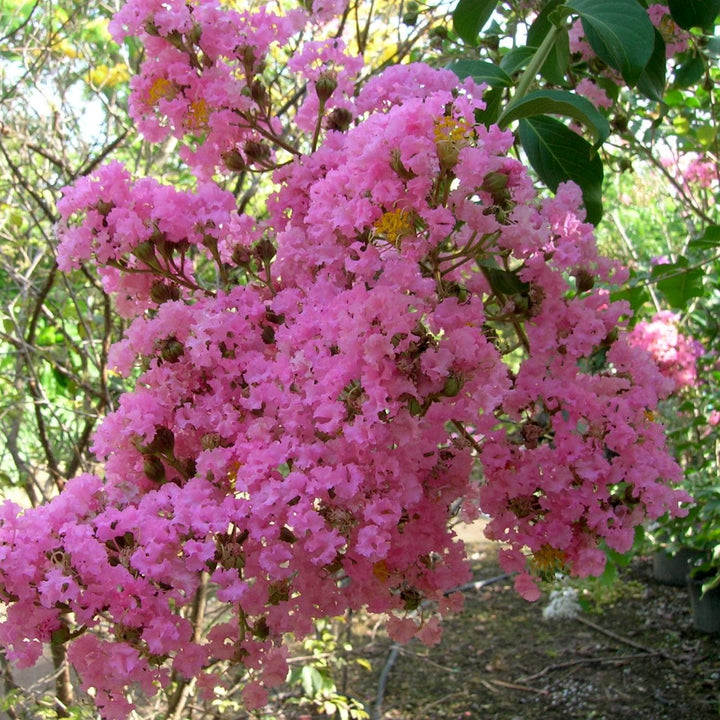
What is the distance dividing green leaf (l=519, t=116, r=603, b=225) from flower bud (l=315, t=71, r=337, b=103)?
0.81 feet

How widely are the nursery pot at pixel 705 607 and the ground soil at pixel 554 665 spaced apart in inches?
2.0

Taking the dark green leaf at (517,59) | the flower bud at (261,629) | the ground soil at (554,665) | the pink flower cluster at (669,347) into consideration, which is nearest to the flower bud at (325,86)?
the dark green leaf at (517,59)

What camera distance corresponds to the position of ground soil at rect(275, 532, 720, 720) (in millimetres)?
2701

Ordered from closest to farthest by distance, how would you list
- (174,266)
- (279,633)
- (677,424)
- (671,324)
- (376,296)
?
1. (376,296)
2. (279,633)
3. (174,266)
4. (671,324)
5. (677,424)

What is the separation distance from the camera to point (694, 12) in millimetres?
1065

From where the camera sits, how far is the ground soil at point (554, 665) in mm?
2701

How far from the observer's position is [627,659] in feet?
9.71

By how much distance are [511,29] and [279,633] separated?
1.49m

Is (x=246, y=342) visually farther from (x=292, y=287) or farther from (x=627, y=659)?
(x=627, y=659)

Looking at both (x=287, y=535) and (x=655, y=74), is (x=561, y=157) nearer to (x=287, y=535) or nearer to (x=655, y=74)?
(x=655, y=74)

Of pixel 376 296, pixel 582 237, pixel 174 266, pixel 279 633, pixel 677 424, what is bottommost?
pixel 279 633

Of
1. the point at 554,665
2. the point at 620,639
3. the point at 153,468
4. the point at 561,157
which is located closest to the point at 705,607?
the point at 620,639

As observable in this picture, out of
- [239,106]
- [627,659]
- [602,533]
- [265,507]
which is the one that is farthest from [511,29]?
[627,659]

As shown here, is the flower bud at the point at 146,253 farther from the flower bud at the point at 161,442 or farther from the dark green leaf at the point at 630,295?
the dark green leaf at the point at 630,295
